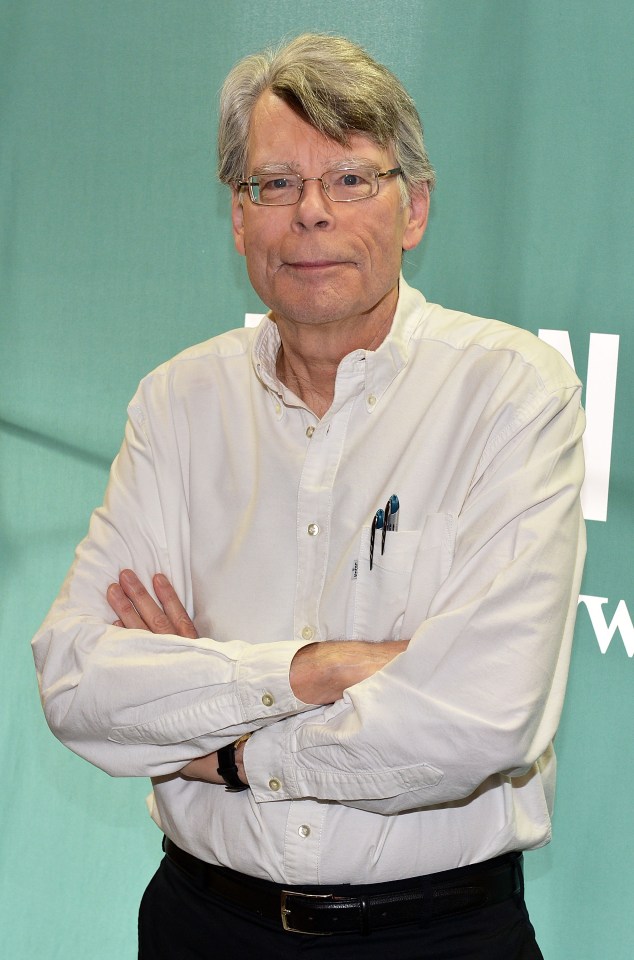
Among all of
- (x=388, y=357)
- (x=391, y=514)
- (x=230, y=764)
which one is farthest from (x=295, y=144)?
(x=230, y=764)

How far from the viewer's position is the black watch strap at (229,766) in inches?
70.4

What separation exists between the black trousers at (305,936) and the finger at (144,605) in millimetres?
404

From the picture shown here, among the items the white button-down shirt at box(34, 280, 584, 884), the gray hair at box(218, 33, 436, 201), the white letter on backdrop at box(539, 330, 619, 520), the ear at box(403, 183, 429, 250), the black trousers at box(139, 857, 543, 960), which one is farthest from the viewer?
the white letter on backdrop at box(539, 330, 619, 520)

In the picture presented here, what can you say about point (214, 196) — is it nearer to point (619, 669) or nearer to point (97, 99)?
point (97, 99)

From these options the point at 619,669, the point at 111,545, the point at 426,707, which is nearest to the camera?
the point at 426,707

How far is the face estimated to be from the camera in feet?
6.19

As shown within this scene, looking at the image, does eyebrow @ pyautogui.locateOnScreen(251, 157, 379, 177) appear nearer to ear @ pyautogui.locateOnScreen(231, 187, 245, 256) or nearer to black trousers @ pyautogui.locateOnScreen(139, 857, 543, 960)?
ear @ pyautogui.locateOnScreen(231, 187, 245, 256)

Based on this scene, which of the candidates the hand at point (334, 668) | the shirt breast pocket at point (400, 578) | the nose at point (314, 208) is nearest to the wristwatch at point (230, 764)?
the hand at point (334, 668)

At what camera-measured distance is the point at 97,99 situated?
294 centimetres

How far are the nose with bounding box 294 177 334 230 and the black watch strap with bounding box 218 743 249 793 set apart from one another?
2.74 ft

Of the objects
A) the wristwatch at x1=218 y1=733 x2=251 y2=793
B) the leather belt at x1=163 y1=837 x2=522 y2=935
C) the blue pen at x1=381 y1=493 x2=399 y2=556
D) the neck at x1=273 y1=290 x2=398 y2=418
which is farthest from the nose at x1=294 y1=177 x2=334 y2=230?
the leather belt at x1=163 y1=837 x2=522 y2=935

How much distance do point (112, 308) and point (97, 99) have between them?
0.53 m

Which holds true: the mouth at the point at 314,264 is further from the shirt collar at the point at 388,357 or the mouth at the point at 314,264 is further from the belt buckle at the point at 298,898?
the belt buckle at the point at 298,898

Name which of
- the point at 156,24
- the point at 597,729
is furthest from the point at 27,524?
the point at 597,729
